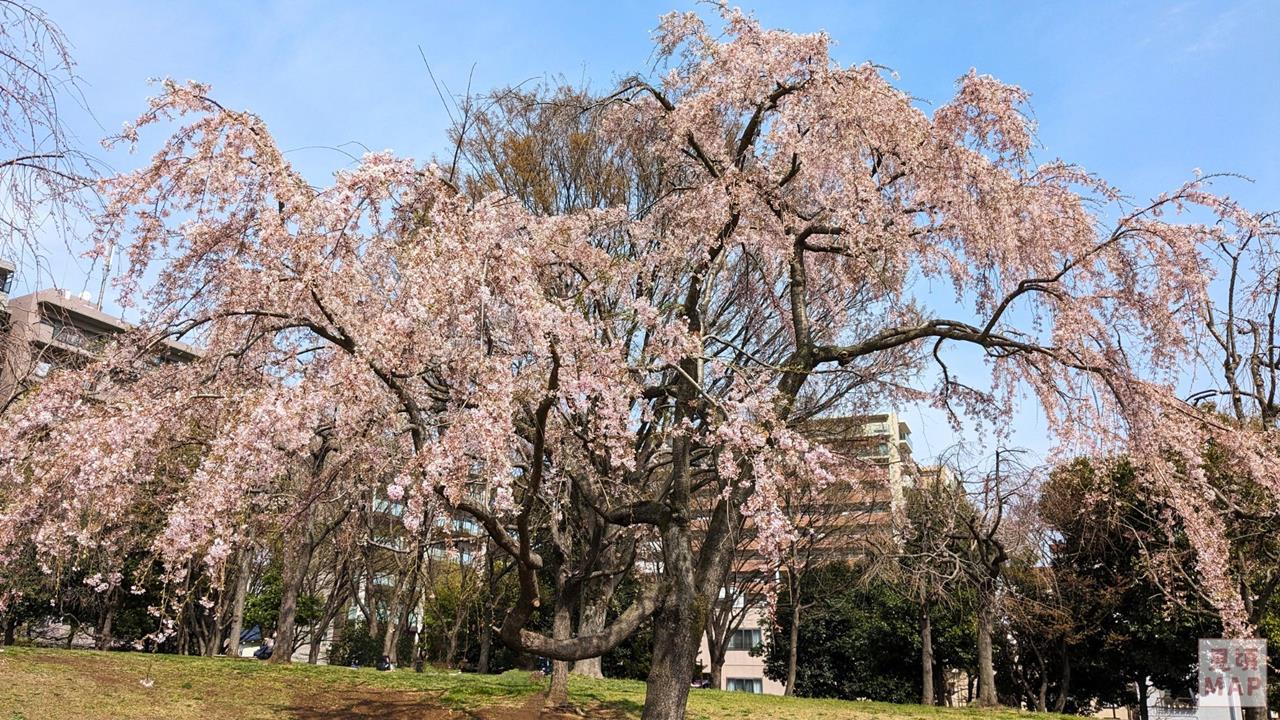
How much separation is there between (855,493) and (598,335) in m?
18.1

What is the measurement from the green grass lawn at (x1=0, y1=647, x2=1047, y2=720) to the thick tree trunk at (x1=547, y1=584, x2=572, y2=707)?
289 millimetres

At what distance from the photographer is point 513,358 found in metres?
8.55

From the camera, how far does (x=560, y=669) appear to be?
12352 millimetres

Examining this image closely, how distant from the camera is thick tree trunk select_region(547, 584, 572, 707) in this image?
1212cm

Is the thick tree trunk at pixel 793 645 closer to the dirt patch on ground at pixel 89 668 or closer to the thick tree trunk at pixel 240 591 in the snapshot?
the thick tree trunk at pixel 240 591

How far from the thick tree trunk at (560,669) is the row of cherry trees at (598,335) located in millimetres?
73

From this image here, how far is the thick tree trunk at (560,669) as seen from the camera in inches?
477

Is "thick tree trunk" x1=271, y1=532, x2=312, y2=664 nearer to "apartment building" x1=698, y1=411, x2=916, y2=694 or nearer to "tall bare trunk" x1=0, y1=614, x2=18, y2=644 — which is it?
"apartment building" x1=698, y1=411, x2=916, y2=694

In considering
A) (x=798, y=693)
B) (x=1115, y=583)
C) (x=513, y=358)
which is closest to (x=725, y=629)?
(x=798, y=693)

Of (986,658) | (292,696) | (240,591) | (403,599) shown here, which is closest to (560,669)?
(292,696)

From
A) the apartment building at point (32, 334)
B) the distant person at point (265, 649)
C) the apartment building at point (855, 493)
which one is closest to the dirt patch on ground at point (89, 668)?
the apartment building at point (32, 334)

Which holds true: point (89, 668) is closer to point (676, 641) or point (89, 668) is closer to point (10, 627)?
point (676, 641)

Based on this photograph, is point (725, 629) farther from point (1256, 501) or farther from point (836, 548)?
point (1256, 501)

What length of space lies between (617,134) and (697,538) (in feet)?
45.9
